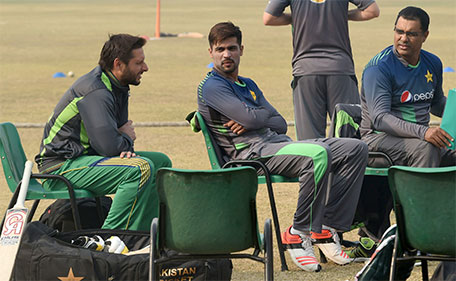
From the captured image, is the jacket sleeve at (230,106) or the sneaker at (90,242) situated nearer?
the sneaker at (90,242)

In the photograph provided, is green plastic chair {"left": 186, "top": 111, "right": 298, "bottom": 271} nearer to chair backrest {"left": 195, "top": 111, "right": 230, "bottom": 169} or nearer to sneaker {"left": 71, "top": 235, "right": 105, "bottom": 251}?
chair backrest {"left": 195, "top": 111, "right": 230, "bottom": 169}

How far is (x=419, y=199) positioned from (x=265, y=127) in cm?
205

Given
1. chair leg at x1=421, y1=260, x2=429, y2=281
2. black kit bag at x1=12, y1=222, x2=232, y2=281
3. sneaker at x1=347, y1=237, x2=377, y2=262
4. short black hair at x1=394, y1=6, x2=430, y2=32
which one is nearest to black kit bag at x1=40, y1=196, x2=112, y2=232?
black kit bag at x1=12, y1=222, x2=232, y2=281

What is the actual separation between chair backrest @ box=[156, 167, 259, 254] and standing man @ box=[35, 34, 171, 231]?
4.18 feet

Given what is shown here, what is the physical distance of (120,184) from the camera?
17.9 feet

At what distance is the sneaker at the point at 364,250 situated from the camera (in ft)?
18.7

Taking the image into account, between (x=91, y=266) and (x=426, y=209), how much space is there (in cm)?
183

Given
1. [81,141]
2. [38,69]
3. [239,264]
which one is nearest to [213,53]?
[81,141]

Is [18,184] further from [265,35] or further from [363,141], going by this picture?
[265,35]

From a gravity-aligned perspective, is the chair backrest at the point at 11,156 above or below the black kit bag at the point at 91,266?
above

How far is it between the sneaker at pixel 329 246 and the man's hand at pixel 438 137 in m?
0.93

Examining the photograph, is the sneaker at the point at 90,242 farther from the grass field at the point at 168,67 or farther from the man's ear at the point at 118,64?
the man's ear at the point at 118,64

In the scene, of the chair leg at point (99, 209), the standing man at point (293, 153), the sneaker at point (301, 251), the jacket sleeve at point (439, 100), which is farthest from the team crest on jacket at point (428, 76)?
the chair leg at point (99, 209)

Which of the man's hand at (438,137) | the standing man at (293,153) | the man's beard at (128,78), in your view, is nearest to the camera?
the standing man at (293,153)
